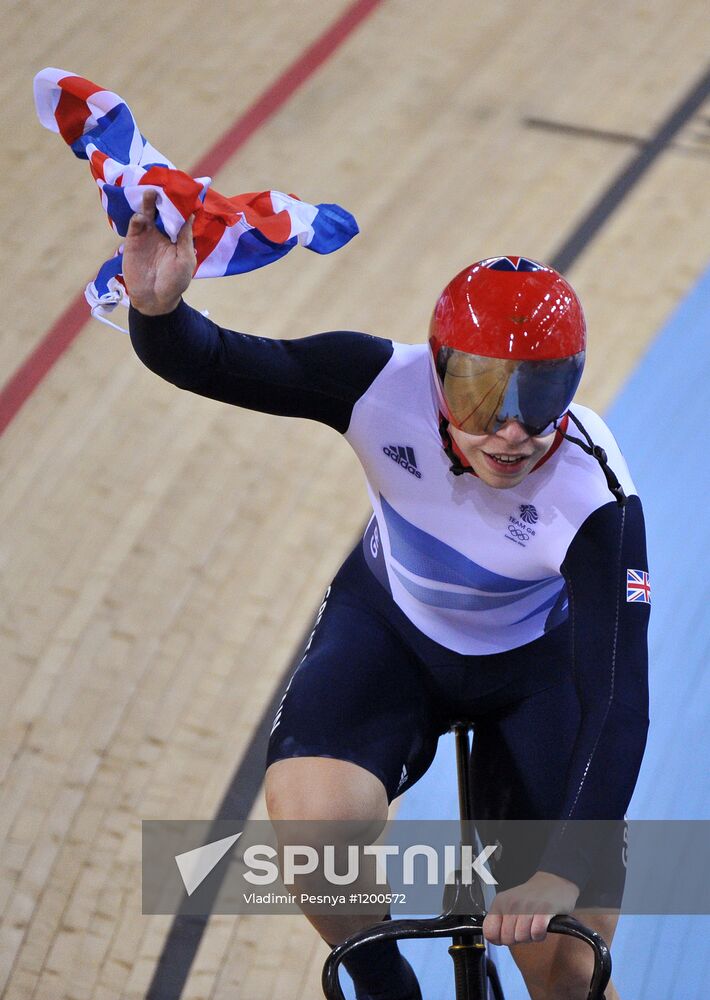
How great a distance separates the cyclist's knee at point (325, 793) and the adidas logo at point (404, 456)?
573 millimetres

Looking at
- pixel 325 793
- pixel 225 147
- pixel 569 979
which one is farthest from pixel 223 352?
pixel 225 147

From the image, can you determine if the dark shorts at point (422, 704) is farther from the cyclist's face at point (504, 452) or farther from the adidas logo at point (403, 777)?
the cyclist's face at point (504, 452)

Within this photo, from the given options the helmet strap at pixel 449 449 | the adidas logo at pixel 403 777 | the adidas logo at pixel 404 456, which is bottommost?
the adidas logo at pixel 403 777

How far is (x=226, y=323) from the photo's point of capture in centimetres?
488

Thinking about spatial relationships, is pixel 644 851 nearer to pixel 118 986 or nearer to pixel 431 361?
pixel 118 986

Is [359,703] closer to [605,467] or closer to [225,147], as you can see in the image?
[605,467]

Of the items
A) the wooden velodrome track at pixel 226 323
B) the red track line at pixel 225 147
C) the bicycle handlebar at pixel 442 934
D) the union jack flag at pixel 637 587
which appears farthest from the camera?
the red track line at pixel 225 147

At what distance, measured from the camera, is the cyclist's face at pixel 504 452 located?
2174 millimetres

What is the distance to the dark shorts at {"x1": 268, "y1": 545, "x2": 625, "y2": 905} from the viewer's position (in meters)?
2.48

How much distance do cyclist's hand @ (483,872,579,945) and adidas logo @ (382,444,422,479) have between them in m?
0.83

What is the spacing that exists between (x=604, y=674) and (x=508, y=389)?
0.52 metres

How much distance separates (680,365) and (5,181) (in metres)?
2.86

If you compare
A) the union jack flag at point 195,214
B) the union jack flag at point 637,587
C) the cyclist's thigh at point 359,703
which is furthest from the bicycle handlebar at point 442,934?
the union jack flag at point 195,214

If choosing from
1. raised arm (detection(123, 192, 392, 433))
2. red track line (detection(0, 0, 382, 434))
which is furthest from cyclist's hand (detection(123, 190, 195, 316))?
red track line (detection(0, 0, 382, 434))
